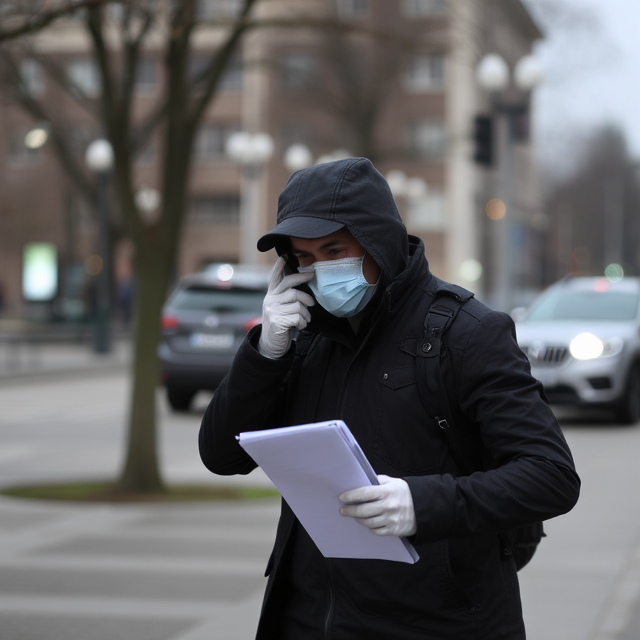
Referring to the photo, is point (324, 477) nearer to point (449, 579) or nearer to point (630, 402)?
point (449, 579)

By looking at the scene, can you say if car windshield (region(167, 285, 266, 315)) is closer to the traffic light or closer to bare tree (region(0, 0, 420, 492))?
the traffic light

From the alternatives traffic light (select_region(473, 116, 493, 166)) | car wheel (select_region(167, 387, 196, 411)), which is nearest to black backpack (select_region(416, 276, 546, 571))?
car wheel (select_region(167, 387, 196, 411))

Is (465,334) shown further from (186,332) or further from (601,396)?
(186,332)

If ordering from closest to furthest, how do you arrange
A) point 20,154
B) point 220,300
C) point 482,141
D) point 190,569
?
point 190,569, point 220,300, point 482,141, point 20,154

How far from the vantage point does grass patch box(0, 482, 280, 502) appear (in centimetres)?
947

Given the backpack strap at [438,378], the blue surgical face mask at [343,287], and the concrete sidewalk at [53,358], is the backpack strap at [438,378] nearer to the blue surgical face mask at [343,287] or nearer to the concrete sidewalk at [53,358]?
the blue surgical face mask at [343,287]

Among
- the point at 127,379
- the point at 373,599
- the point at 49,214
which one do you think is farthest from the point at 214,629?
the point at 49,214

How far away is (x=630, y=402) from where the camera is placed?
49.1 ft

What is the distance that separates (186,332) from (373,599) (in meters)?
13.8

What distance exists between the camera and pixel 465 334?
2.58 meters

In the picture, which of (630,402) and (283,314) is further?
(630,402)

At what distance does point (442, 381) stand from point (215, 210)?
63746 millimetres

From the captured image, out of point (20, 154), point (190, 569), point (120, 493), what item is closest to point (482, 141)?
point (120, 493)

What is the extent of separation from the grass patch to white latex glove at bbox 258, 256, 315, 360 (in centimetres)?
683
